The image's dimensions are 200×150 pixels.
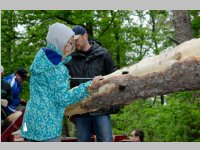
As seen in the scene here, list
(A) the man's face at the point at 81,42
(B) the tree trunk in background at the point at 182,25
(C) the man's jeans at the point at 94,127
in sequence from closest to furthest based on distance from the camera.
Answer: (C) the man's jeans at the point at 94,127, (A) the man's face at the point at 81,42, (B) the tree trunk in background at the point at 182,25

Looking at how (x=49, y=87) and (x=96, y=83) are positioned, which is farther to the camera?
(x=96, y=83)

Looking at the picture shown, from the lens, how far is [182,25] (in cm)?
873

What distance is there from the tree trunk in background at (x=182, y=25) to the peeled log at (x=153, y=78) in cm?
423

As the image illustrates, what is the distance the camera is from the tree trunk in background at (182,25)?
867cm

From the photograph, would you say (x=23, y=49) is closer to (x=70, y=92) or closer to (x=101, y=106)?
(x=101, y=106)

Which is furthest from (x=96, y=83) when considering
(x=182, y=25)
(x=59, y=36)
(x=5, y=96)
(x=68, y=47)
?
(x=182, y=25)

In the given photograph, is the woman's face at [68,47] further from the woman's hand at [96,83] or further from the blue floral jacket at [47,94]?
the woman's hand at [96,83]

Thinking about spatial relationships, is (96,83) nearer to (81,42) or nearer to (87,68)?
(87,68)

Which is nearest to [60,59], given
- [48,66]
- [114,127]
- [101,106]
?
[48,66]

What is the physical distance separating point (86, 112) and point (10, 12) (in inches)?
428

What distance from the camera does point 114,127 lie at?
45.1ft

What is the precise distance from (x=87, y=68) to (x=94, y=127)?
2.25 feet

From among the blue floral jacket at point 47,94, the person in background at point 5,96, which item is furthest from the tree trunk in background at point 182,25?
the blue floral jacket at point 47,94

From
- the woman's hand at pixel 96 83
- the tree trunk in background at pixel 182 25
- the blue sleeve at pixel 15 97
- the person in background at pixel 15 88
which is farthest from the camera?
the tree trunk in background at pixel 182 25
